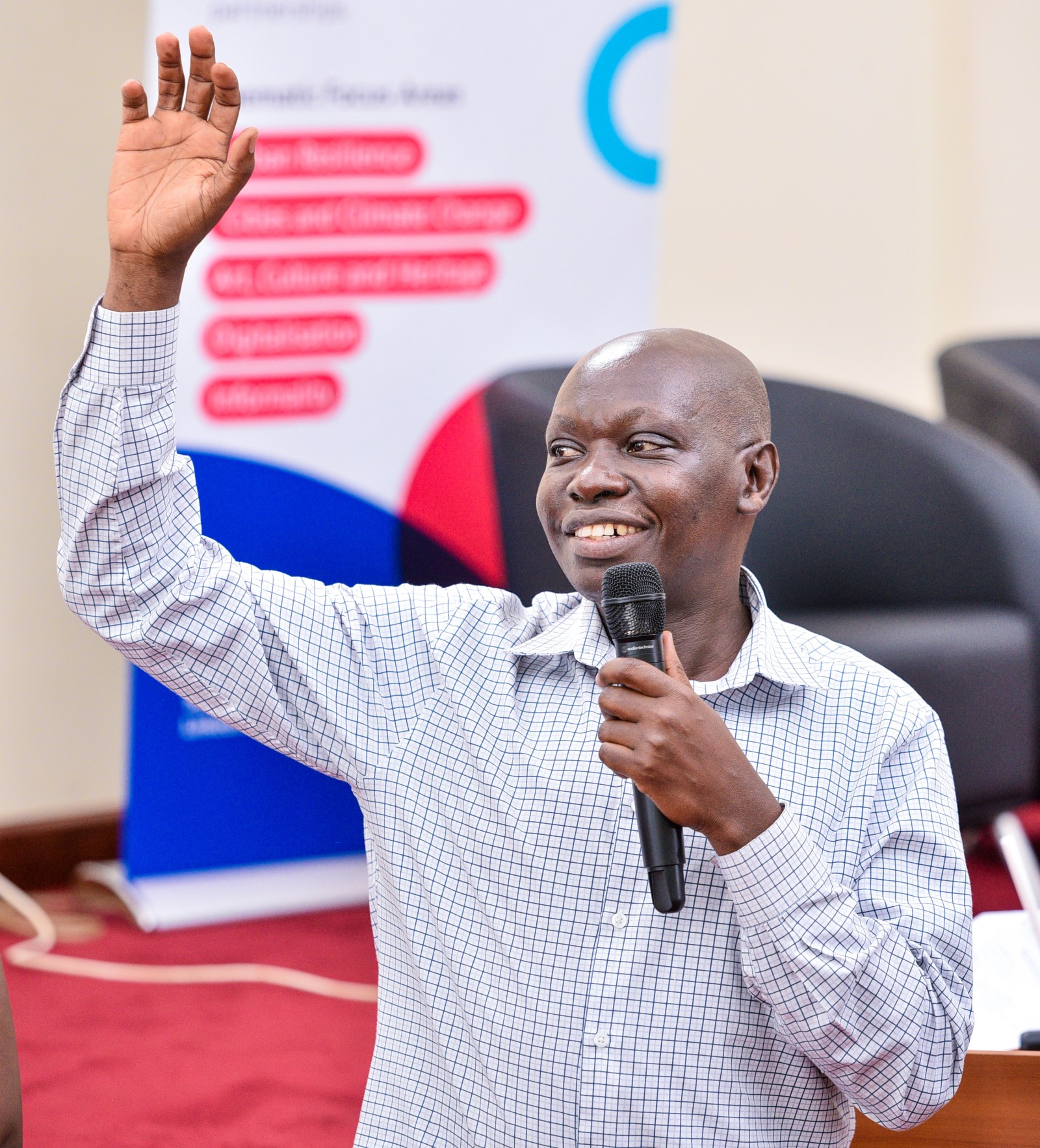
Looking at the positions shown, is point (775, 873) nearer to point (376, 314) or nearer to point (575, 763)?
point (575, 763)

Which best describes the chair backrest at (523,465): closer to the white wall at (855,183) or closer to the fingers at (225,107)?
the white wall at (855,183)

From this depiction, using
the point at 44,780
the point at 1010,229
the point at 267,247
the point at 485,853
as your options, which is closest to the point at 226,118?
the point at 485,853

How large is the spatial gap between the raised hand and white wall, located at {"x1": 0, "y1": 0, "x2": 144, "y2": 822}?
7.02ft

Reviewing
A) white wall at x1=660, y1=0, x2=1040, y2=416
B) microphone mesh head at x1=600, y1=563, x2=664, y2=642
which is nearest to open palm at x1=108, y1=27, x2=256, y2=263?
microphone mesh head at x1=600, y1=563, x2=664, y2=642

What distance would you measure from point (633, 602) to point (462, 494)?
2.16 meters

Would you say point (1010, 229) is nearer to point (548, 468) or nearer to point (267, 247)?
point (267, 247)

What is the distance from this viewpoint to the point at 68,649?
335 cm

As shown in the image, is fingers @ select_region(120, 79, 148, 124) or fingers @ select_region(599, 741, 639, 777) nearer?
fingers @ select_region(599, 741, 639, 777)

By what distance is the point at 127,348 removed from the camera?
119cm

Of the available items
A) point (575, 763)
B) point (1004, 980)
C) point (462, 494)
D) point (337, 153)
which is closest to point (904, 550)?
point (462, 494)

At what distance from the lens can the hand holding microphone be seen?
99 centimetres

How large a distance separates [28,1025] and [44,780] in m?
0.85

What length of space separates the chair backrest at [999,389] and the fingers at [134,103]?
2.63 metres

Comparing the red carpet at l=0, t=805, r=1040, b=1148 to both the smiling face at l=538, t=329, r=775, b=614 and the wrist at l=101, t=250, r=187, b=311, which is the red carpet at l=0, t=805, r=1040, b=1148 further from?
the wrist at l=101, t=250, r=187, b=311
